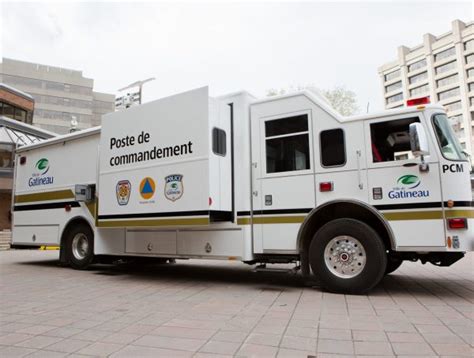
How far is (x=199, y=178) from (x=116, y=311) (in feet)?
8.35

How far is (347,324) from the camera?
450 cm

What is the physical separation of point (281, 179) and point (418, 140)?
2.26 metres

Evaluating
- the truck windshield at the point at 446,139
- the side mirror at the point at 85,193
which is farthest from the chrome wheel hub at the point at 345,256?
the side mirror at the point at 85,193

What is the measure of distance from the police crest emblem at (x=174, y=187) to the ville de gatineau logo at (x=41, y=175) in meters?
4.48

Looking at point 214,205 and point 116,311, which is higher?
point 214,205

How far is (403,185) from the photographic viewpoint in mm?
5906

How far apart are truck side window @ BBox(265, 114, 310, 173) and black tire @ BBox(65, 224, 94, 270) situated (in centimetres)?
489

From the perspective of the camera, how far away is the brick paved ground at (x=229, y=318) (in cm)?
373

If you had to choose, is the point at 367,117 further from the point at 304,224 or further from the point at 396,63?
the point at 396,63

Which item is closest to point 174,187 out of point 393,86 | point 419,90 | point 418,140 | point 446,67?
point 418,140

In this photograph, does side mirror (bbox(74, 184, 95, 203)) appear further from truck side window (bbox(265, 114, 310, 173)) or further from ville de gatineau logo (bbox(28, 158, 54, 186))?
truck side window (bbox(265, 114, 310, 173))

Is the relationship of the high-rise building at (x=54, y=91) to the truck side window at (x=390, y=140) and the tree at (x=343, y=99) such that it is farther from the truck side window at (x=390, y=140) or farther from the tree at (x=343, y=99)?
the truck side window at (x=390, y=140)

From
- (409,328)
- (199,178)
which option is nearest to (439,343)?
(409,328)

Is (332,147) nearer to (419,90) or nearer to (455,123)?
(455,123)
